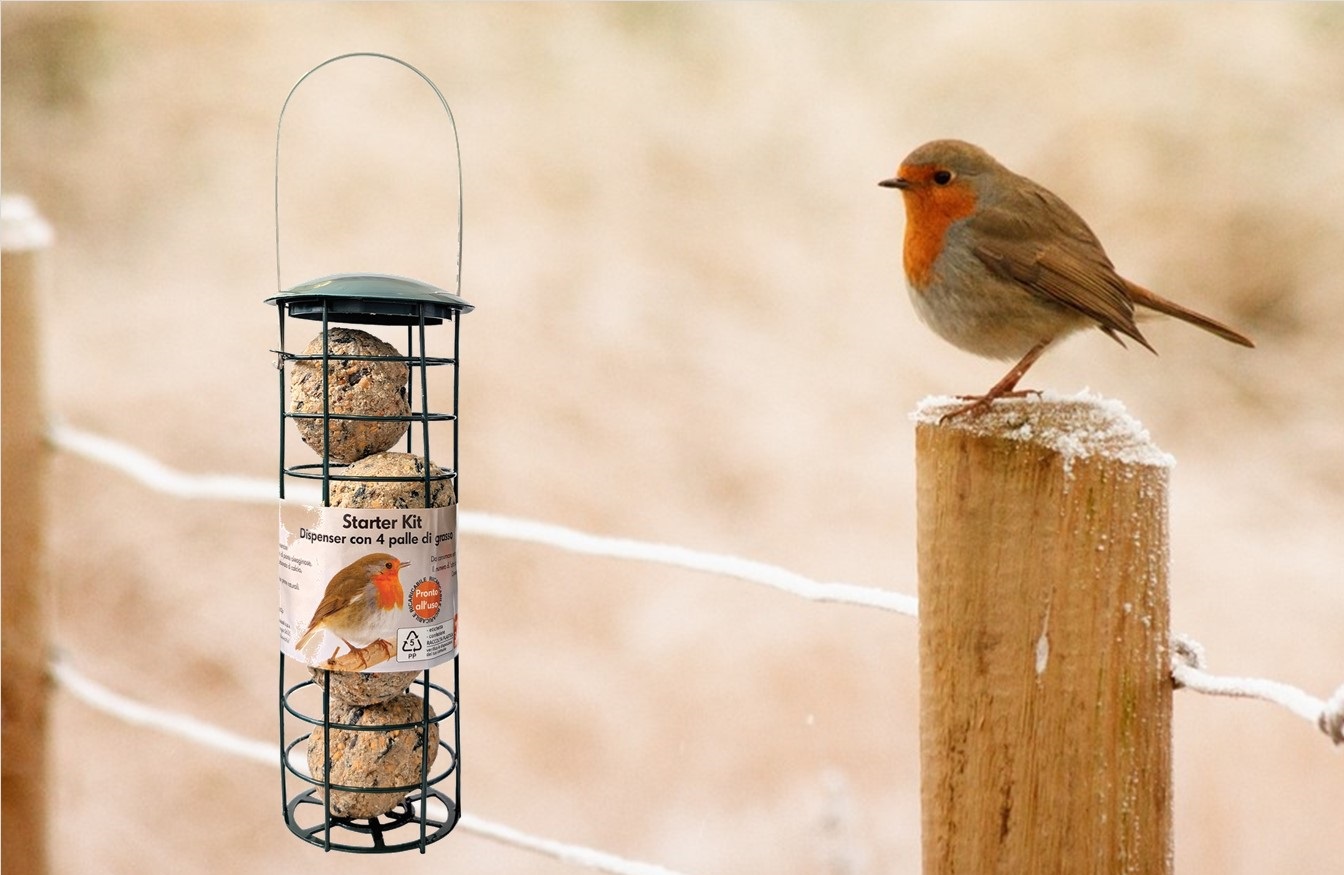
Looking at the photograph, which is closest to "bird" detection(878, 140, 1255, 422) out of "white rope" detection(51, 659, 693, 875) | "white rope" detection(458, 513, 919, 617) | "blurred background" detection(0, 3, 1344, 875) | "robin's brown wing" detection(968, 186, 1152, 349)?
"robin's brown wing" detection(968, 186, 1152, 349)

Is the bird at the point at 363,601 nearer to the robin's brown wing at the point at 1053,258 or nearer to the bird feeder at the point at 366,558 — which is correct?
the bird feeder at the point at 366,558

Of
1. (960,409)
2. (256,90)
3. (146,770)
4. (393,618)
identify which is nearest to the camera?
(960,409)

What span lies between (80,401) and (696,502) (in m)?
3.03

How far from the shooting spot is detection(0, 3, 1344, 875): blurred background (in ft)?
15.5

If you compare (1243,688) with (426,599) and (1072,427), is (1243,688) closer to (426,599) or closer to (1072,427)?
(1072,427)

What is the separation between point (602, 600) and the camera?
207 inches

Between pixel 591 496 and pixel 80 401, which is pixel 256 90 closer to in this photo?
pixel 80 401

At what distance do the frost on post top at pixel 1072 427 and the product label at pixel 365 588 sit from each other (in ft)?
1.97

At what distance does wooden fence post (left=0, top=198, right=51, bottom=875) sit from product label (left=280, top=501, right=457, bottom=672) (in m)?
1.38

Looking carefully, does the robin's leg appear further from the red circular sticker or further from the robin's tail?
the red circular sticker

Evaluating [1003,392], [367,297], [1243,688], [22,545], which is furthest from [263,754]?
[1243,688]

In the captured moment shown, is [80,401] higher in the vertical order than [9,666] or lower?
higher

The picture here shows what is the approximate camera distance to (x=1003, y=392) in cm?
118

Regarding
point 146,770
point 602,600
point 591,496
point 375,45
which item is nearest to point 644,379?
point 591,496
